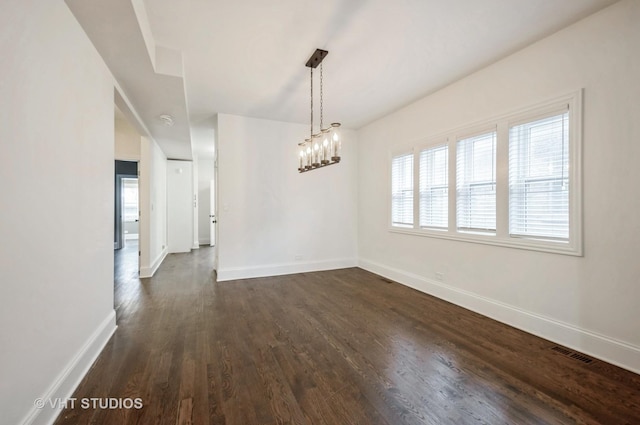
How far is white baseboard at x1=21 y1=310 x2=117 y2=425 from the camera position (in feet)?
4.81

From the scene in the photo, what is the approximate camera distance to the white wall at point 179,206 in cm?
754

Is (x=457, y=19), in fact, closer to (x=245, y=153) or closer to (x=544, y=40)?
(x=544, y=40)

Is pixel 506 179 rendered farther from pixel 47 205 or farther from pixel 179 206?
Result: pixel 179 206

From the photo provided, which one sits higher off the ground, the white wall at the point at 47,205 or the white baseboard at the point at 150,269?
the white wall at the point at 47,205

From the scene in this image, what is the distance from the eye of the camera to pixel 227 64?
300 cm

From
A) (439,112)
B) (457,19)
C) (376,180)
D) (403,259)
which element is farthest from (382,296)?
(457,19)

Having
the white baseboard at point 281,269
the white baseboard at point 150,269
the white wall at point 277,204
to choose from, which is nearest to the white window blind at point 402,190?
the white wall at point 277,204

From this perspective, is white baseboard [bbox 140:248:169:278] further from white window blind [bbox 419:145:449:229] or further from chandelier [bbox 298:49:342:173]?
white window blind [bbox 419:145:449:229]

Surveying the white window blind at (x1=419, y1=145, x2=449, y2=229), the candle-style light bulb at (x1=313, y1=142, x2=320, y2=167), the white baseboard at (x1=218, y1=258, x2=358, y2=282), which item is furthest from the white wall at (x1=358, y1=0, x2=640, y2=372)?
the white baseboard at (x1=218, y1=258, x2=358, y2=282)

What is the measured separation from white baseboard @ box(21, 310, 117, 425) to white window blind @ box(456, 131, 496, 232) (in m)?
4.00

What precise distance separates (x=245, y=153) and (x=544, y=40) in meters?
4.16

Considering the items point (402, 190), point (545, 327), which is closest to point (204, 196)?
point (402, 190)

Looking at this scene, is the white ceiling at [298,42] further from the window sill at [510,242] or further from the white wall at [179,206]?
the white wall at [179,206]

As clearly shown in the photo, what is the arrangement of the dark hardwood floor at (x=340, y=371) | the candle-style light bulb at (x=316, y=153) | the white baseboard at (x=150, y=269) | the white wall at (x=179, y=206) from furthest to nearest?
the white wall at (x=179, y=206), the white baseboard at (x=150, y=269), the candle-style light bulb at (x=316, y=153), the dark hardwood floor at (x=340, y=371)
